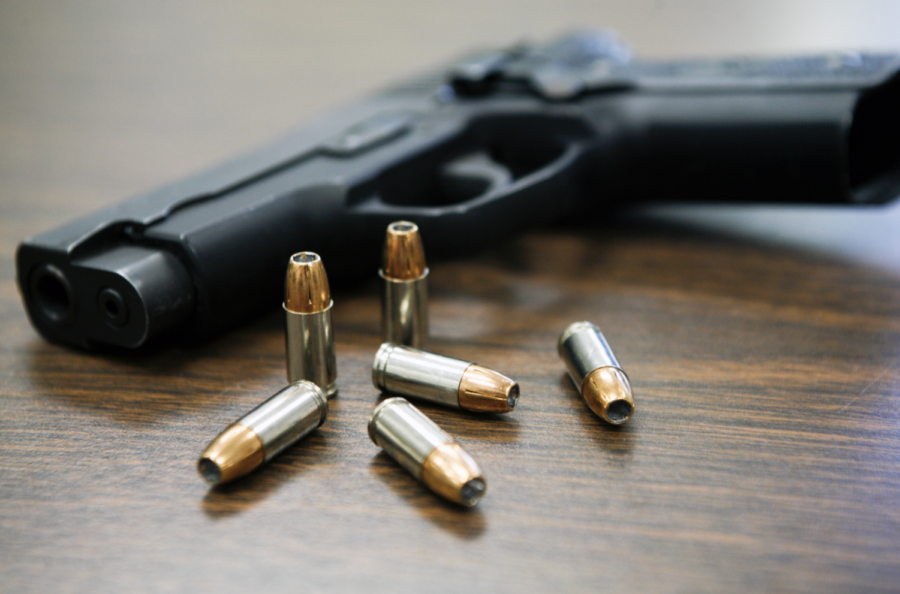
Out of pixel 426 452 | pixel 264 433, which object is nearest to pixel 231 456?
pixel 264 433

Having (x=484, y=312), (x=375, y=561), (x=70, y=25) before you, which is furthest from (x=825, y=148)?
(x=70, y=25)

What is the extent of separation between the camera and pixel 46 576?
47cm

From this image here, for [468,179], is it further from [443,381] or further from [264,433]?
[264,433]

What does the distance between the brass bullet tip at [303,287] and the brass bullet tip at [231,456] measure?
13cm

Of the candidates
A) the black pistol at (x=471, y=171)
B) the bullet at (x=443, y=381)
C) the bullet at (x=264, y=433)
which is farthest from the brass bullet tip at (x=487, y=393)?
the black pistol at (x=471, y=171)

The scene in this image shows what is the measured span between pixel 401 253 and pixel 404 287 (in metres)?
0.03

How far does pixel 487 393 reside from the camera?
0.61 meters

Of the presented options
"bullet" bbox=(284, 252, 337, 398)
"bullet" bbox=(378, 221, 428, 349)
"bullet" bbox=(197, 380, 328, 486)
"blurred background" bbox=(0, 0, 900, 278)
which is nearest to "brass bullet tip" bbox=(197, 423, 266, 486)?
"bullet" bbox=(197, 380, 328, 486)

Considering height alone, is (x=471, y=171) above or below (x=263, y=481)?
above

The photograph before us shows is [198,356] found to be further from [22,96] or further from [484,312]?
[22,96]

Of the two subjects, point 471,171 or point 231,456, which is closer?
point 231,456

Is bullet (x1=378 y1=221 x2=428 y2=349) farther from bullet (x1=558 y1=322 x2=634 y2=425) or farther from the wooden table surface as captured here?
bullet (x1=558 y1=322 x2=634 y2=425)

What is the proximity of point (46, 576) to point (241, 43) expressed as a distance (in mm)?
1764

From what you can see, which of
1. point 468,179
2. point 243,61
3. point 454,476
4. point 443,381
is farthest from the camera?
point 243,61
